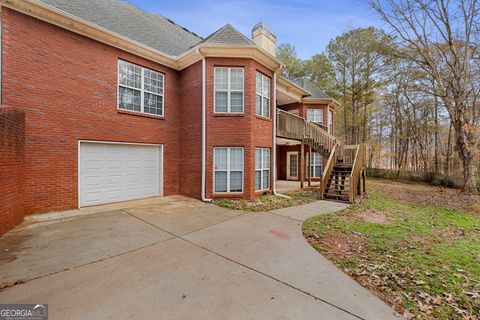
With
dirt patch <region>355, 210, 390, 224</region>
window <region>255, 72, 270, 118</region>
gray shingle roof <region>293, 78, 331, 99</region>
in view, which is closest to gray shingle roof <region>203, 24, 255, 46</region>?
window <region>255, 72, 270, 118</region>

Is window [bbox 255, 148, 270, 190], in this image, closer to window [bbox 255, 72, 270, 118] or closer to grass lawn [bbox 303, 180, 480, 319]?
window [bbox 255, 72, 270, 118]

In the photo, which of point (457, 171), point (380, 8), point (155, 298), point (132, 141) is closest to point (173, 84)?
A: point (132, 141)

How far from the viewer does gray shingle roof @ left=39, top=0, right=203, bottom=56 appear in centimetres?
764

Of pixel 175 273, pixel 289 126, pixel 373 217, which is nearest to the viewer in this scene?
pixel 175 273

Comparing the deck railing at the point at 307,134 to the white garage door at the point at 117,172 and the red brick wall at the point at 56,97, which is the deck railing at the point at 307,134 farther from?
the red brick wall at the point at 56,97

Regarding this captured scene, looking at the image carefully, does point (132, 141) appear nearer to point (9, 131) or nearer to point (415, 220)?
point (9, 131)

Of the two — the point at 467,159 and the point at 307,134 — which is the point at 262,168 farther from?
the point at 467,159

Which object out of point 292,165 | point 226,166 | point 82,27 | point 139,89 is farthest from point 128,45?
point 292,165

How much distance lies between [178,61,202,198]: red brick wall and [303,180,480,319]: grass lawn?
5.10 metres

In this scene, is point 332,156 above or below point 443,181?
above

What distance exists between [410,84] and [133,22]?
21.7 metres

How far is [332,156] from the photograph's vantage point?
396 inches

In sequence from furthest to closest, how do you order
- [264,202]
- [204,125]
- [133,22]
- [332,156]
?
1. [332,156]
2. [133,22]
3. [204,125]
4. [264,202]

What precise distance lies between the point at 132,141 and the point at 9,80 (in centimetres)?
358
